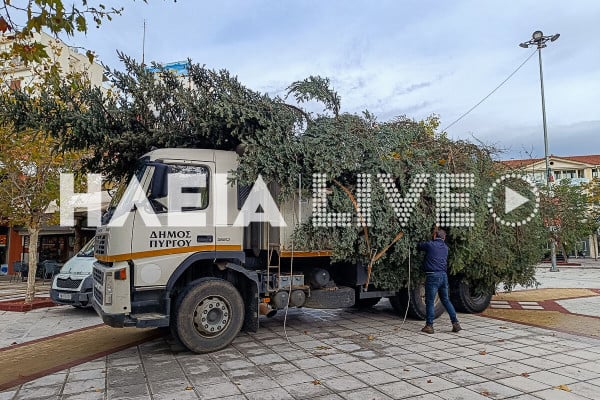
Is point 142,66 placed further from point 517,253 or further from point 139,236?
point 517,253

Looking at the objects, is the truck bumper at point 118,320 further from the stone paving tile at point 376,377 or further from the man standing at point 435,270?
the man standing at point 435,270

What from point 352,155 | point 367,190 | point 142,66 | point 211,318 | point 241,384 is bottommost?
point 241,384

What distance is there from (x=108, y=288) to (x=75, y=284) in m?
4.37

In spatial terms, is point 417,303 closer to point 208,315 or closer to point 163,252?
point 208,315

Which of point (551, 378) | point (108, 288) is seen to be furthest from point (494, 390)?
point (108, 288)

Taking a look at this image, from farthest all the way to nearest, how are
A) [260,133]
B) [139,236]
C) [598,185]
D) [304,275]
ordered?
[598,185], [304,275], [260,133], [139,236]

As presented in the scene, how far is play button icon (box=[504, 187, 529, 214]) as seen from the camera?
26.4 feet

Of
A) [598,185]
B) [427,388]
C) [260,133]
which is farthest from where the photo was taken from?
[598,185]

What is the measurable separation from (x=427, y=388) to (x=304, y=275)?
2943 millimetres

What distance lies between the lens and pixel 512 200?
8.14 metres

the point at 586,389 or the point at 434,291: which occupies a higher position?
the point at 434,291

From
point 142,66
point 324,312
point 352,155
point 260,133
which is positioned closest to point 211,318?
point 260,133

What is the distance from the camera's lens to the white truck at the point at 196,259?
5.67m

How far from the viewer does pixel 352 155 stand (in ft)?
21.7
